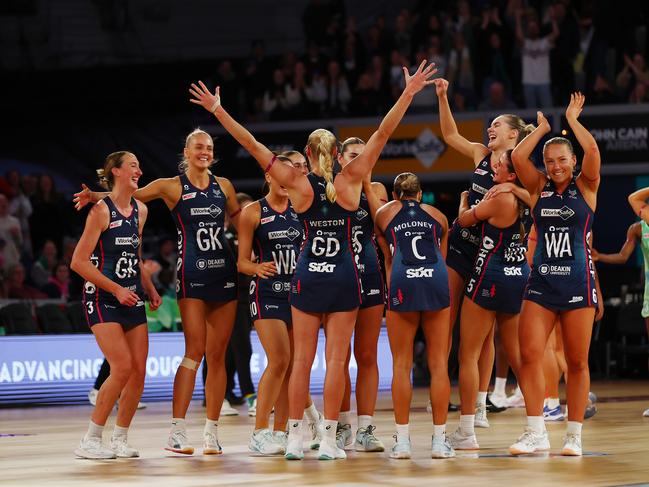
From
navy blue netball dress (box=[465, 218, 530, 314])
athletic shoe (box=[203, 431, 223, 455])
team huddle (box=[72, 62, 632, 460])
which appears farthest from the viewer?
navy blue netball dress (box=[465, 218, 530, 314])

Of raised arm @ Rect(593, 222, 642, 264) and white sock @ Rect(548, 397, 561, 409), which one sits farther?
raised arm @ Rect(593, 222, 642, 264)

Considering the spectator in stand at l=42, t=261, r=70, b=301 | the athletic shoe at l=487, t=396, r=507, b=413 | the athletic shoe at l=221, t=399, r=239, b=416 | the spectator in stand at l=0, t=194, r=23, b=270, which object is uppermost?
the spectator in stand at l=0, t=194, r=23, b=270

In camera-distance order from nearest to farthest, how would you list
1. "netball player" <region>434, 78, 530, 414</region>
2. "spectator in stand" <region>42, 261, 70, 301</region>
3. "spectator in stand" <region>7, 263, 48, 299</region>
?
1. "netball player" <region>434, 78, 530, 414</region>
2. "spectator in stand" <region>7, 263, 48, 299</region>
3. "spectator in stand" <region>42, 261, 70, 301</region>

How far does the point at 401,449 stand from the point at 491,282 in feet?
5.12

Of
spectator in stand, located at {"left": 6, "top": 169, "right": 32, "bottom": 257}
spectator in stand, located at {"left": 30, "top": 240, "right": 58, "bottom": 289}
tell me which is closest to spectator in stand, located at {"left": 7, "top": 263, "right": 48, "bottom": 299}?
spectator in stand, located at {"left": 30, "top": 240, "right": 58, "bottom": 289}

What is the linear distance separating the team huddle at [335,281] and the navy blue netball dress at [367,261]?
1 cm

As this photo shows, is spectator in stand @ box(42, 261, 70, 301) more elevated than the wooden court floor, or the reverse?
spectator in stand @ box(42, 261, 70, 301)

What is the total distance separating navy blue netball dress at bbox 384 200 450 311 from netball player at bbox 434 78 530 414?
1.06m

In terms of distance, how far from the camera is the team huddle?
7164 mm

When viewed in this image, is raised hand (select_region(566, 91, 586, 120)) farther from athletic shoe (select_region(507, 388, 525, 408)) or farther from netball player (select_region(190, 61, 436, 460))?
athletic shoe (select_region(507, 388, 525, 408))

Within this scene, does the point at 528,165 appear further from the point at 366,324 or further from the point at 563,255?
the point at 366,324

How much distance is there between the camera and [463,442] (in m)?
7.70

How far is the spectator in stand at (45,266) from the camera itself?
1547 cm

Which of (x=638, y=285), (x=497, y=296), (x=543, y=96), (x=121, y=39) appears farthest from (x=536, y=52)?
(x=497, y=296)
